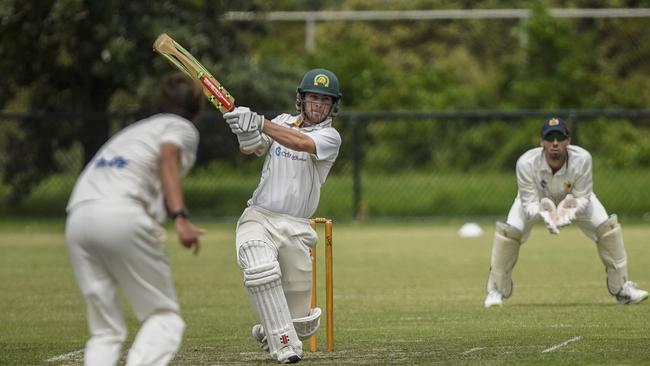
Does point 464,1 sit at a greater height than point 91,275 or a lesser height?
greater

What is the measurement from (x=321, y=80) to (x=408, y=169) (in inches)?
649

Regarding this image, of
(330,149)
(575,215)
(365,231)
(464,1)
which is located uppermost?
(464,1)

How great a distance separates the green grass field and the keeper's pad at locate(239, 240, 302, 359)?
280mm

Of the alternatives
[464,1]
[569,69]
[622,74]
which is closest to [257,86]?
[569,69]

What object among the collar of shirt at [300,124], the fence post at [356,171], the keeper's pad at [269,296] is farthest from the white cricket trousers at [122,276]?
the fence post at [356,171]

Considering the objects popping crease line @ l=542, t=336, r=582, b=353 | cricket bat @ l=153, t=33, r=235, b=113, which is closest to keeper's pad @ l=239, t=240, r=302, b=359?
cricket bat @ l=153, t=33, r=235, b=113

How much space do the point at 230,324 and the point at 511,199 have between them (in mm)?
13982

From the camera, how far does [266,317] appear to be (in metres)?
8.06

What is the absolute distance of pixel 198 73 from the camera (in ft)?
27.2

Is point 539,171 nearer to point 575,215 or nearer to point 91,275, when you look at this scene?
point 575,215

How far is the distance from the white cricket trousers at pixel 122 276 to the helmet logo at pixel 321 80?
2.43m

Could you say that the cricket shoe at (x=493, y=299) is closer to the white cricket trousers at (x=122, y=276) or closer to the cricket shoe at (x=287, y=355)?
the cricket shoe at (x=287, y=355)

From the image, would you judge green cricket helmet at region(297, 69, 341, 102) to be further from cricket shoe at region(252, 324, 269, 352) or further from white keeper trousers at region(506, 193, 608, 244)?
white keeper trousers at region(506, 193, 608, 244)

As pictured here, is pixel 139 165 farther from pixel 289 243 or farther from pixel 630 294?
pixel 630 294
